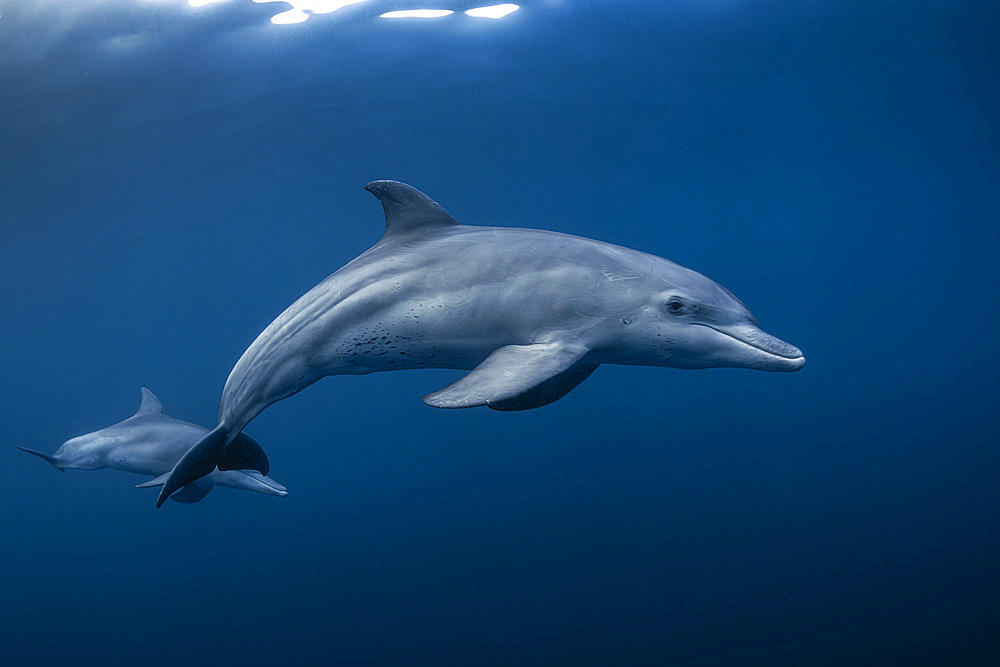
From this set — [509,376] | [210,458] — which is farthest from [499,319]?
[210,458]

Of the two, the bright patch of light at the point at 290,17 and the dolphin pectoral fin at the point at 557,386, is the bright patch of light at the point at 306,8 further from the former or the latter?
the dolphin pectoral fin at the point at 557,386

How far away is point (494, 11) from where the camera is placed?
13102 mm

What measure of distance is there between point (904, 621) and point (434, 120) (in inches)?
658

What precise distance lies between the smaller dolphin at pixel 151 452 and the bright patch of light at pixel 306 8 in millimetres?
7838

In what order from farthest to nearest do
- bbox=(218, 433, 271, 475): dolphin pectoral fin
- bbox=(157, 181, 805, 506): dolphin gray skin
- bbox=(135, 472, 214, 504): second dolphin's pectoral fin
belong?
bbox=(135, 472, 214, 504): second dolphin's pectoral fin → bbox=(218, 433, 271, 475): dolphin pectoral fin → bbox=(157, 181, 805, 506): dolphin gray skin

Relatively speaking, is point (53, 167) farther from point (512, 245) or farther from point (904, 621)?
point (904, 621)

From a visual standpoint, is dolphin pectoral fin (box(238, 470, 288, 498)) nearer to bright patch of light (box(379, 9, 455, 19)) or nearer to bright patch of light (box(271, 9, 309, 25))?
bright patch of light (box(271, 9, 309, 25))

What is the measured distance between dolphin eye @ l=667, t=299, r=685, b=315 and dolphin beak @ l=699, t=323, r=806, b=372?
15cm

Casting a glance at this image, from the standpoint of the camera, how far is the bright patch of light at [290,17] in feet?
39.1

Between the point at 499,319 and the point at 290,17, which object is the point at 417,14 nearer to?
the point at 290,17

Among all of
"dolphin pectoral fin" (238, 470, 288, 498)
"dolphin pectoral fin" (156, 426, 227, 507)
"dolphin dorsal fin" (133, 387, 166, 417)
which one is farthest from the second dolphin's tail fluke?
"dolphin dorsal fin" (133, 387, 166, 417)

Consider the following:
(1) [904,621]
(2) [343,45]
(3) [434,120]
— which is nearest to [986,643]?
(1) [904,621]

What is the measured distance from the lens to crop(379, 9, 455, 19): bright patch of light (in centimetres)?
1247

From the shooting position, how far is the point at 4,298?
24922mm
